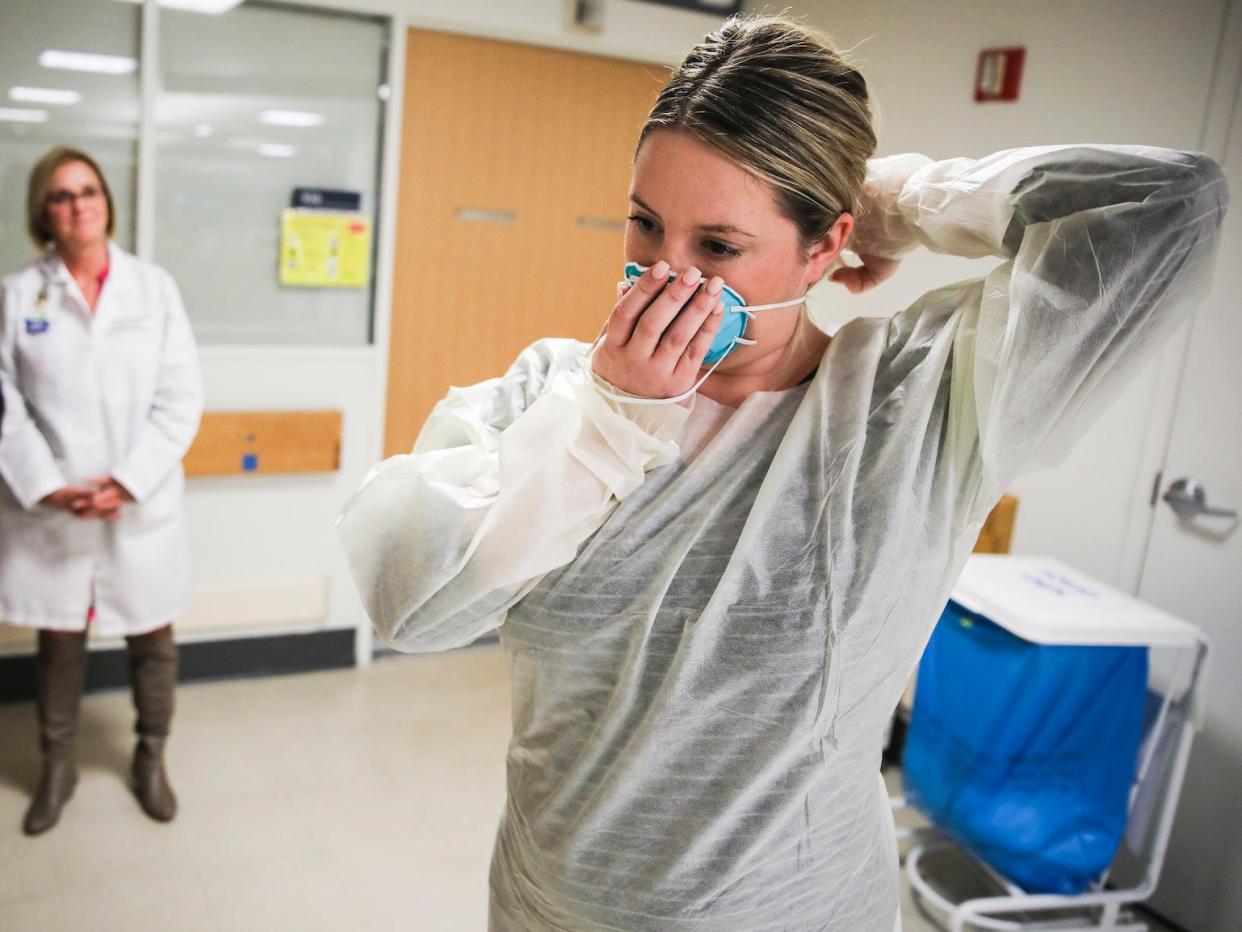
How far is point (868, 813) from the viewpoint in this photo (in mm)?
1157

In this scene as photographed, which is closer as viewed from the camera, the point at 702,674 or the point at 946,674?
the point at 702,674

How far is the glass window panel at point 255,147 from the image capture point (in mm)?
3164

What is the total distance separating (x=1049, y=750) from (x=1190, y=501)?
699 mm

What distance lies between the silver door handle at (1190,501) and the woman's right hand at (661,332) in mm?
1991

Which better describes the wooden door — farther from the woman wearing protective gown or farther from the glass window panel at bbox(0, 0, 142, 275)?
the woman wearing protective gown

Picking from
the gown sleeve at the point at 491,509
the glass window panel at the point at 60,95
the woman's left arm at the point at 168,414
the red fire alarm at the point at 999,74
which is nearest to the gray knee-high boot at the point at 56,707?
the woman's left arm at the point at 168,414

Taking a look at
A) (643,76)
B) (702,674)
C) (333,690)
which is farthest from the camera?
(643,76)

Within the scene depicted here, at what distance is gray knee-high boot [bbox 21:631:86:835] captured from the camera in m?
2.68

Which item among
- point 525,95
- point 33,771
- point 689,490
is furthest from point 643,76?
point 689,490

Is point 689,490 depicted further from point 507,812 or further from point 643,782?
point 507,812

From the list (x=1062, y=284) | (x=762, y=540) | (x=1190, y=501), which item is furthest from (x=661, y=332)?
(x=1190, y=501)

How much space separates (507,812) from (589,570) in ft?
1.14

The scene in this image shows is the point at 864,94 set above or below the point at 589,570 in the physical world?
above

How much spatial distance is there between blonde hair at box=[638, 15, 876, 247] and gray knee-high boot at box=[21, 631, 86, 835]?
7.50ft
